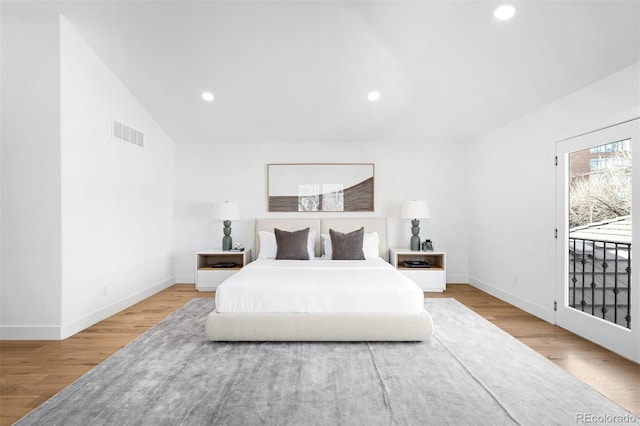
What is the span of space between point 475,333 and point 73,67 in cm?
472

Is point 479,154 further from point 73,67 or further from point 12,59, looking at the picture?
point 12,59

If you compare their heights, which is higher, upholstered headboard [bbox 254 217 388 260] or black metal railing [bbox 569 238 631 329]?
upholstered headboard [bbox 254 217 388 260]

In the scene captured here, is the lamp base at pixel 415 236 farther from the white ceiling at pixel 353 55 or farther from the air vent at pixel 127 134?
the air vent at pixel 127 134

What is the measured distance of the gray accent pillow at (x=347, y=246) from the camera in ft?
15.9

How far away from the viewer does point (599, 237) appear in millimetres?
3166

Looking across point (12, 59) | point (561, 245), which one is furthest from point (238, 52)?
point (561, 245)

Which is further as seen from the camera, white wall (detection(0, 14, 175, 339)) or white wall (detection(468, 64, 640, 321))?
white wall (detection(0, 14, 175, 339))

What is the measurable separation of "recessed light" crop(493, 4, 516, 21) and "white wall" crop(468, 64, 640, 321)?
1038 mm

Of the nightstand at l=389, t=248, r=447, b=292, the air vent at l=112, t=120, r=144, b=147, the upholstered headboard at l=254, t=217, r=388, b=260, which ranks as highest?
the air vent at l=112, t=120, r=144, b=147

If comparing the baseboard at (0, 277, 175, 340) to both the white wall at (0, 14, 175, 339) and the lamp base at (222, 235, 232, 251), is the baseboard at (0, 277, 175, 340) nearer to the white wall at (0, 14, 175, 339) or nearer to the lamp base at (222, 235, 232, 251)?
the white wall at (0, 14, 175, 339)

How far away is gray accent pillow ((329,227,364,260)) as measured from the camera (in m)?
4.86

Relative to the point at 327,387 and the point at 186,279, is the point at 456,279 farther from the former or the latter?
the point at 186,279

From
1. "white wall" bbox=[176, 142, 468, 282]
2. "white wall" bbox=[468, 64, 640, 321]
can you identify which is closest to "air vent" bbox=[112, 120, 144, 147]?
"white wall" bbox=[176, 142, 468, 282]

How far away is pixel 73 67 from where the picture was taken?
11.4 ft
